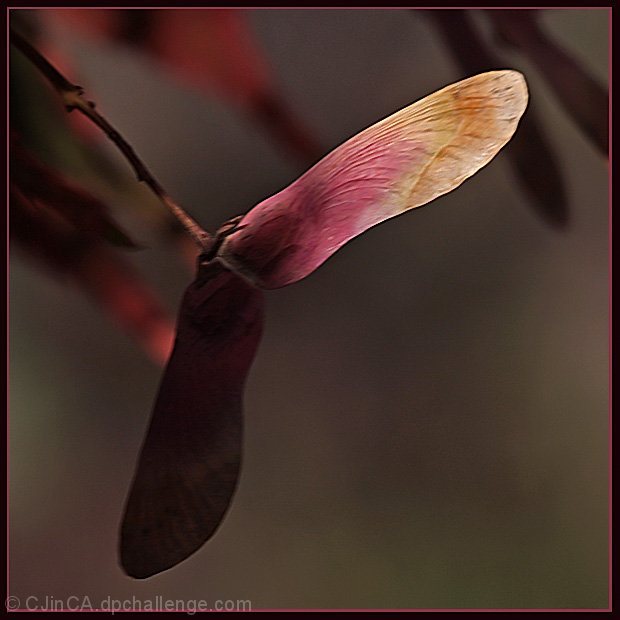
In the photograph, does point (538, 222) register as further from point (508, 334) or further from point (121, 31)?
point (121, 31)

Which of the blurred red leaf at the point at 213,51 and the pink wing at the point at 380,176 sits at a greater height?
the blurred red leaf at the point at 213,51

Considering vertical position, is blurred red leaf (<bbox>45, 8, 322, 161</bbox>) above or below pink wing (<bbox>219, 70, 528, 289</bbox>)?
above

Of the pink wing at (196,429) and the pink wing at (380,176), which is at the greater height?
the pink wing at (380,176)

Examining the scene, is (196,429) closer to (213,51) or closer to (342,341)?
(342,341)

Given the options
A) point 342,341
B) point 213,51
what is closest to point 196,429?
point 342,341
